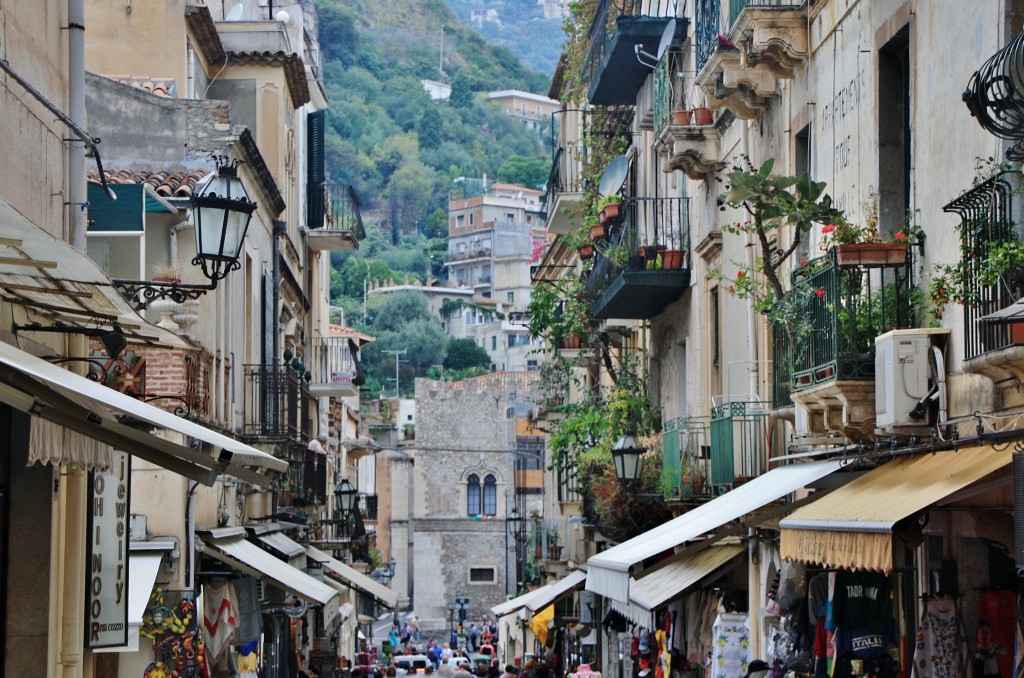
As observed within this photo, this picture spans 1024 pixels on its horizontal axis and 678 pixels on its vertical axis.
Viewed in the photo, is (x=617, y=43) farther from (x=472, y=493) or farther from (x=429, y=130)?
(x=429, y=130)

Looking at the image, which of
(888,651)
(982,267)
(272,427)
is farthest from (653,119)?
(982,267)

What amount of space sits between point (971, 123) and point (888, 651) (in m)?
3.87

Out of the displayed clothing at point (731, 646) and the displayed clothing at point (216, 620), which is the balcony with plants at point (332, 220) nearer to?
the displayed clothing at point (216, 620)

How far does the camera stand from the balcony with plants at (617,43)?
20.4 metres

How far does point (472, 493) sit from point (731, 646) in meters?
62.3

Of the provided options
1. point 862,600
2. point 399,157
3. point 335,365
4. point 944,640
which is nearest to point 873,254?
point 944,640

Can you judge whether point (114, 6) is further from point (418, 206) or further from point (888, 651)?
point (418, 206)

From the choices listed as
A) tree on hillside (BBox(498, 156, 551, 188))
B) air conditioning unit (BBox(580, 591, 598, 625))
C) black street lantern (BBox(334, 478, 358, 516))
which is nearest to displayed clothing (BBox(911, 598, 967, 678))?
air conditioning unit (BBox(580, 591, 598, 625))

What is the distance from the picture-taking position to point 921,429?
9.71 metres

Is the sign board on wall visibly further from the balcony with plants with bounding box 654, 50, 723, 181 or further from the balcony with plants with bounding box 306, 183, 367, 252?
the balcony with plants with bounding box 306, 183, 367, 252

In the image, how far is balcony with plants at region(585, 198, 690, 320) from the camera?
20.4m

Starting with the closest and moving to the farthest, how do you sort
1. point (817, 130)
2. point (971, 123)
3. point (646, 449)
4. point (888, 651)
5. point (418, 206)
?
1. point (971, 123)
2. point (888, 651)
3. point (817, 130)
4. point (646, 449)
5. point (418, 206)

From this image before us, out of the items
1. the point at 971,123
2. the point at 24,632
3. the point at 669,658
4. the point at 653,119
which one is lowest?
the point at 669,658

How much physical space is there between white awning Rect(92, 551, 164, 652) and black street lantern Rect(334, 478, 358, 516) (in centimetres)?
1642
